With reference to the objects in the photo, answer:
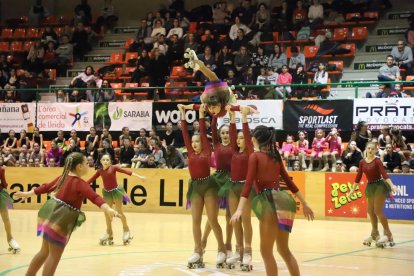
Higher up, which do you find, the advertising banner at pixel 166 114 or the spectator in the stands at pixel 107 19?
the spectator in the stands at pixel 107 19

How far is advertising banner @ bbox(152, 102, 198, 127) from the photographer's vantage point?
18.4 m

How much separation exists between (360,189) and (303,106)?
8.42 ft

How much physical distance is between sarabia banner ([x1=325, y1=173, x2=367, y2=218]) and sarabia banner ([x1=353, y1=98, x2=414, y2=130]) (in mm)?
1464

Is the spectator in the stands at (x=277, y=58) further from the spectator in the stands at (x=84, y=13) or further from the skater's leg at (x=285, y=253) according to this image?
the skater's leg at (x=285, y=253)

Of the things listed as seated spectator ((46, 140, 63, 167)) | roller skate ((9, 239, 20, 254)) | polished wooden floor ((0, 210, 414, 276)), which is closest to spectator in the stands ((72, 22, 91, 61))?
seated spectator ((46, 140, 63, 167))

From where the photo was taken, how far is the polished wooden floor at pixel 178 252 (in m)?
8.64

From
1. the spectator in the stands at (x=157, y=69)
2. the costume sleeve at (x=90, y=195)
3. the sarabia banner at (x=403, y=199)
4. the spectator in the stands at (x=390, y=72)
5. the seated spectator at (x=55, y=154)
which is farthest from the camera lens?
the spectator in the stands at (x=157, y=69)

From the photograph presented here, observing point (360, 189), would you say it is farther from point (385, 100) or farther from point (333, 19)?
point (333, 19)

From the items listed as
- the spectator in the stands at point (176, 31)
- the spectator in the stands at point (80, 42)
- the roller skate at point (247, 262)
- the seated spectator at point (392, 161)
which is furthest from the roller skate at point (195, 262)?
the spectator in the stands at point (80, 42)

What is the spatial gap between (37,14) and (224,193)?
21030mm

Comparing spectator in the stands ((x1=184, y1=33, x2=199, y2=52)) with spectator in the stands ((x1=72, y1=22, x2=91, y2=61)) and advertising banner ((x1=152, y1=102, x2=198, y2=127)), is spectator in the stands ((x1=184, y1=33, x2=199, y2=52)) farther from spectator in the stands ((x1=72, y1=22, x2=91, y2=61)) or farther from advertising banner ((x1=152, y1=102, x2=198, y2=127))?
spectator in the stands ((x1=72, y1=22, x2=91, y2=61))

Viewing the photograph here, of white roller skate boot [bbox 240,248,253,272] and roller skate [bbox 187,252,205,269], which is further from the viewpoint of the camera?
roller skate [bbox 187,252,205,269]

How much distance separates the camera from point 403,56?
1916cm

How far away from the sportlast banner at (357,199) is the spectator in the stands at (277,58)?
5.04m
